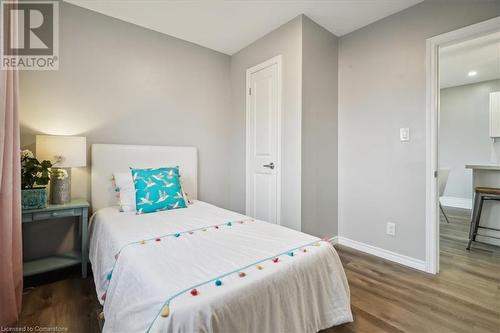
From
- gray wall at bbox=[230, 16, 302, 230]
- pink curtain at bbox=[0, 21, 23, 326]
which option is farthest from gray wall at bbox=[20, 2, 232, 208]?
gray wall at bbox=[230, 16, 302, 230]

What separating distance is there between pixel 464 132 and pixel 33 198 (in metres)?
6.92

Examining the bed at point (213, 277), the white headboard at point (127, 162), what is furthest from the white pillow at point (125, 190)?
the bed at point (213, 277)

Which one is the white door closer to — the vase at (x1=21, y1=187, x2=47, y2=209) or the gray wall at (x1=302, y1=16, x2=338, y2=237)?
the gray wall at (x1=302, y1=16, x2=338, y2=237)

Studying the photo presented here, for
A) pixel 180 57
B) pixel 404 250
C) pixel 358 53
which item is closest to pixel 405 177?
pixel 404 250

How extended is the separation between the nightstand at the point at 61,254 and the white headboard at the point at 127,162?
221mm

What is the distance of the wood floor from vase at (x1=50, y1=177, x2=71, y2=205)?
70cm

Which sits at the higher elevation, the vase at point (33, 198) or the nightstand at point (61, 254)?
the vase at point (33, 198)

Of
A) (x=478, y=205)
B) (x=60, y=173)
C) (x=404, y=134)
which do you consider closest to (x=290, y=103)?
(x=404, y=134)

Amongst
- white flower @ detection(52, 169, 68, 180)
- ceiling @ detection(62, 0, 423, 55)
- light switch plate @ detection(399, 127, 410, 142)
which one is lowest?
white flower @ detection(52, 169, 68, 180)

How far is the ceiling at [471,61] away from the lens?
2.94 metres

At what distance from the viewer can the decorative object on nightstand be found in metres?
1.91

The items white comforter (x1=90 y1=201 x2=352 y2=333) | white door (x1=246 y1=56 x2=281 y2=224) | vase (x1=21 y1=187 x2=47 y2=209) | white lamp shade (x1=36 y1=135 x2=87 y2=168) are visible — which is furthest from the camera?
white door (x1=246 y1=56 x2=281 y2=224)

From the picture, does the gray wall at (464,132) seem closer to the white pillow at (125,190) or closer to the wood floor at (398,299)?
the wood floor at (398,299)

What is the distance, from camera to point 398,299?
175 cm
